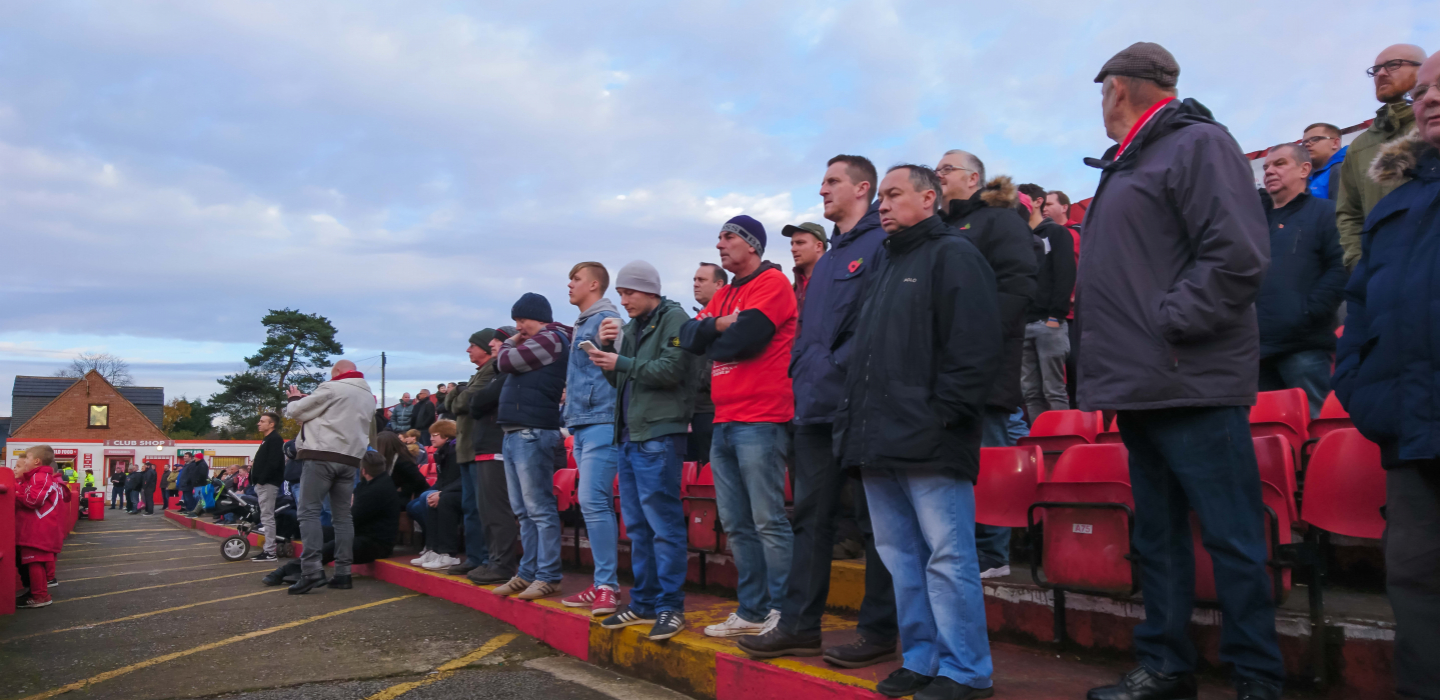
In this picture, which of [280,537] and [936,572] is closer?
[936,572]

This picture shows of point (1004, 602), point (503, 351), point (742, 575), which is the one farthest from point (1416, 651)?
point (503, 351)

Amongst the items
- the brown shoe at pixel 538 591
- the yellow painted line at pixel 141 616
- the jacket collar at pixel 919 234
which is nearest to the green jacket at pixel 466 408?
the brown shoe at pixel 538 591

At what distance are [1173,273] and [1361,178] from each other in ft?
8.41

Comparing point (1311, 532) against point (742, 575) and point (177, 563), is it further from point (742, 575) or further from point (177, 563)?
point (177, 563)

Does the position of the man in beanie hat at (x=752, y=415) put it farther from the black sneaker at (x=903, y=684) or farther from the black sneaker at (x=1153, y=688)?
the black sneaker at (x=1153, y=688)

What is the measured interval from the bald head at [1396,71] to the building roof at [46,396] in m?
75.0

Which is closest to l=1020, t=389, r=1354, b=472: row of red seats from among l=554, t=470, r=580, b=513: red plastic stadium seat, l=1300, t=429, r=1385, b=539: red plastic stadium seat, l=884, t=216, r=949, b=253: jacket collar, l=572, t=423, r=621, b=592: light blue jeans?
l=1300, t=429, r=1385, b=539: red plastic stadium seat

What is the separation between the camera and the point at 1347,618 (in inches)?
107

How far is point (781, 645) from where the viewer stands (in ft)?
11.5

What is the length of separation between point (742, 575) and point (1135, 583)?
5.72 ft

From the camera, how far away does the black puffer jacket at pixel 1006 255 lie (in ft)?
13.1

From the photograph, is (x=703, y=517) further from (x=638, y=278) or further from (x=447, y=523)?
(x=447, y=523)

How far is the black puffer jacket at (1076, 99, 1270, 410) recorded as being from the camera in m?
2.44

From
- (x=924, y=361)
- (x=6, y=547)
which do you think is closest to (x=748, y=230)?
(x=924, y=361)
